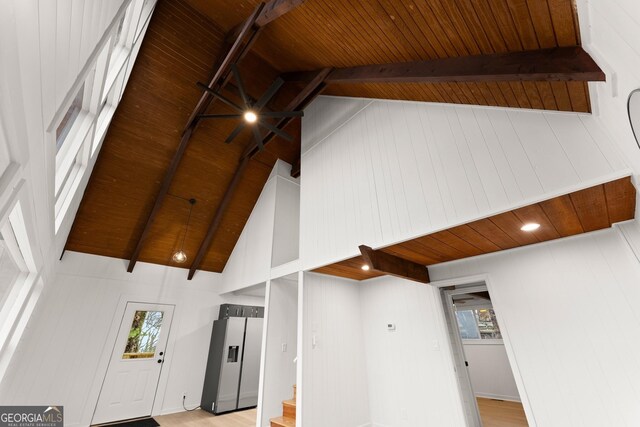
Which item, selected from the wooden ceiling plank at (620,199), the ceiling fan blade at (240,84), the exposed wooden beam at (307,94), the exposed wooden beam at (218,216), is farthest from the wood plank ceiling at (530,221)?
the exposed wooden beam at (218,216)

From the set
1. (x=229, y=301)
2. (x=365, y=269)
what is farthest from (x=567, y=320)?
(x=229, y=301)

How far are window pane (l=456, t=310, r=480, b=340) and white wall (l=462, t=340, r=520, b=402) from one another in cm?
18

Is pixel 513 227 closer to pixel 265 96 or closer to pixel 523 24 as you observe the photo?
pixel 523 24

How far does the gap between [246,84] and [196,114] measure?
4.02 feet

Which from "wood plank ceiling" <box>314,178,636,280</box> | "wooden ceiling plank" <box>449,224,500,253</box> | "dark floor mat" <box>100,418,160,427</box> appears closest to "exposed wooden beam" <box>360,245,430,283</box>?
"wood plank ceiling" <box>314,178,636,280</box>

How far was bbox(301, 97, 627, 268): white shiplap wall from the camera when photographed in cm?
206

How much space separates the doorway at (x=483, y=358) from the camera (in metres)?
3.70

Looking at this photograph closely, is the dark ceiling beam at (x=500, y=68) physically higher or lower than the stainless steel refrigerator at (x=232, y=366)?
higher

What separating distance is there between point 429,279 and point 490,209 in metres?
1.86

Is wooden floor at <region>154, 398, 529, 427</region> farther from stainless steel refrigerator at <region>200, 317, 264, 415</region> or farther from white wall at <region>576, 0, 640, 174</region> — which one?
white wall at <region>576, 0, 640, 174</region>

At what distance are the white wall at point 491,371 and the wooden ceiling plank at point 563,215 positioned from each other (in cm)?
430

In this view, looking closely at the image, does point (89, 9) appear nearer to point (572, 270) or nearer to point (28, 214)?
point (28, 214)

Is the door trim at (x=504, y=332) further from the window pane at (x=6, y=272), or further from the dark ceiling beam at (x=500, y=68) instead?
the window pane at (x=6, y=272)

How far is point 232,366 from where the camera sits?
5578 mm
